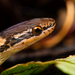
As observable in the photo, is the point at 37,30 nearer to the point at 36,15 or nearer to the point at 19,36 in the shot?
the point at 19,36

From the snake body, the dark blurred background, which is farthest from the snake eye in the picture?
the dark blurred background

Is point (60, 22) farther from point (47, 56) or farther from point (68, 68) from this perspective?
point (68, 68)

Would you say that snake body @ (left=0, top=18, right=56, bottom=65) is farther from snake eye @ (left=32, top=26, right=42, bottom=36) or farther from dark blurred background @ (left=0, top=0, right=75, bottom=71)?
dark blurred background @ (left=0, top=0, right=75, bottom=71)

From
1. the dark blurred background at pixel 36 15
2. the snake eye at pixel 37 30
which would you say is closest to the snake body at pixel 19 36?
the snake eye at pixel 37 30

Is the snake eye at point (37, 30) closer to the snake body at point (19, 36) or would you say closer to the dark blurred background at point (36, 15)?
the snake body at point (19, 36)

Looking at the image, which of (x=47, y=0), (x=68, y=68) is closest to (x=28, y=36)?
(x=68, y=68)

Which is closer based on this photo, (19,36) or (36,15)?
(19,36)

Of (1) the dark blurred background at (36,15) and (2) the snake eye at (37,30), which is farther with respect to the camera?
(1) the dark blurred background at (36,15)

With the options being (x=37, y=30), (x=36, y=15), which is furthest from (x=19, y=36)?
(x=36, y=15)

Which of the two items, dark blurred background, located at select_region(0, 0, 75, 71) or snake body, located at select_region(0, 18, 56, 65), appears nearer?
snake body, located at select_region(0, 18, 56, 65)
